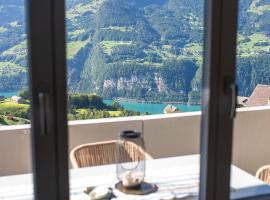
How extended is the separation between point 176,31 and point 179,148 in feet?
4.20

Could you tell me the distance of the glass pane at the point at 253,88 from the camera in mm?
2059

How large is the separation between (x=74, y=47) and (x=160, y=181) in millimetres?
901

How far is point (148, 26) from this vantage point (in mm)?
2191

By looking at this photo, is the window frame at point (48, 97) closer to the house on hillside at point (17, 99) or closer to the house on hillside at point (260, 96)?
the house on hillside at point (17, 99)

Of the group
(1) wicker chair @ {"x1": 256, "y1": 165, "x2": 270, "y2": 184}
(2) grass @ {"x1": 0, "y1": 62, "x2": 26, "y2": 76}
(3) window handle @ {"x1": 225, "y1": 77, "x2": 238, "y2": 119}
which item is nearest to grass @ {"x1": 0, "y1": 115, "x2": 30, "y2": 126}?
(2) grass @ {"x1": 0, "y1": 62, "x2": 26, "y2": 76}

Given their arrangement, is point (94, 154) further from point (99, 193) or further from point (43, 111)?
point (43, 111)

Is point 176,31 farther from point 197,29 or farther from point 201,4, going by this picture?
point 201,4

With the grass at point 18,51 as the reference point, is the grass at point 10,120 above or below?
below

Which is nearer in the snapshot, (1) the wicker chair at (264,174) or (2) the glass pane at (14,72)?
(2) the glass pane at (14,72)

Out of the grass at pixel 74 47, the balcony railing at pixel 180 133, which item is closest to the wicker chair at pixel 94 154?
the balcony railing at pixel 180 133

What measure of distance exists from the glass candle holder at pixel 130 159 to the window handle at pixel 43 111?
0.75 meters

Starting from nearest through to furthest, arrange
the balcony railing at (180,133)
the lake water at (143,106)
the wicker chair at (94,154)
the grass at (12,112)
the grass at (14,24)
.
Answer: the grass at (14,24), the grass at (12,112), the lake water at (143,106), the wicker chair at (94,154), the balcony railing at (180,133)

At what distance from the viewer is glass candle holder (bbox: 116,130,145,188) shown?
213 centimetres

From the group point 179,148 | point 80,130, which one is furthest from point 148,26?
point 179,148
